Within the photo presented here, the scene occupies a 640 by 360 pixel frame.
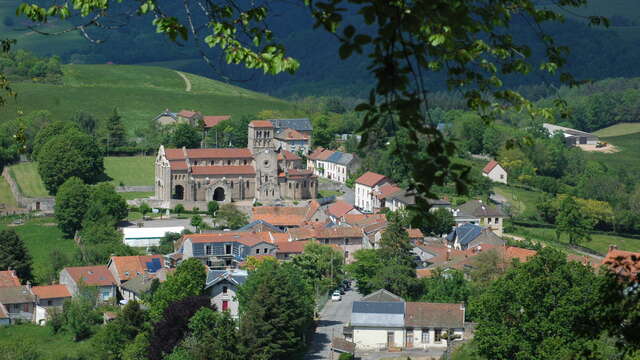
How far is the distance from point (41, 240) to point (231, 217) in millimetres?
13073

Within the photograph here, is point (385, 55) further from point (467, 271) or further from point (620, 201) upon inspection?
point (620, 201)

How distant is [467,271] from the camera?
197ft

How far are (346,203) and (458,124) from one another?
36.2 m

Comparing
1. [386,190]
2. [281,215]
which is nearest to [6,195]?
[281,215]

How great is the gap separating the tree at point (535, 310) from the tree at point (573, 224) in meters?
34.8

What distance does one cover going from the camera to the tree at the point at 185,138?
97000 mm

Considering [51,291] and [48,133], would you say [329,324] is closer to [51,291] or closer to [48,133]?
[51,291]

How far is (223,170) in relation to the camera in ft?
276

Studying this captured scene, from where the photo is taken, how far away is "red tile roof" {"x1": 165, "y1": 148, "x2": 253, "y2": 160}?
8599 cm

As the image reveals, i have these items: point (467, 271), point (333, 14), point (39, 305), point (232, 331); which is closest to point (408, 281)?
point (467, 271)

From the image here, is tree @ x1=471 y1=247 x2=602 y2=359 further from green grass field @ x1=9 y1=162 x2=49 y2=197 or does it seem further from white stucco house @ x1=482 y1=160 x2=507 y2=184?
white stucco house @ x1=482 y1=160 x2=507 y2=184

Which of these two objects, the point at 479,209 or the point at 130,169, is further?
the point at 130,169

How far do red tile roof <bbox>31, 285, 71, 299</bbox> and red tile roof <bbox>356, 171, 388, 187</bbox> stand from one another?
96.2 feet

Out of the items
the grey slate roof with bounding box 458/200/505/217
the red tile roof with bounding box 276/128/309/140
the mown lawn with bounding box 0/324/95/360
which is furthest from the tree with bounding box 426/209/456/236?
the red tile roof with bounding box 276/128/309/140
